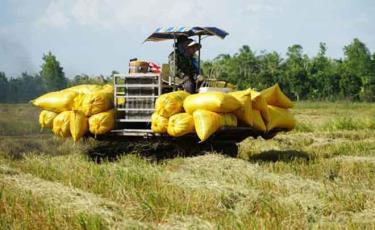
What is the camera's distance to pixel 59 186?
6277 mm

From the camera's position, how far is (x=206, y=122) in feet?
26.4

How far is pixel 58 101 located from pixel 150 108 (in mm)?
1413

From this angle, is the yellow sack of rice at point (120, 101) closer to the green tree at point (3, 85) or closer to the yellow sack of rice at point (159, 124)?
the yellow sack of rice at point (159, 124)

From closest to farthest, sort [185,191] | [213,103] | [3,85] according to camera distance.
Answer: [185,191] < [213,103] < [3,85]

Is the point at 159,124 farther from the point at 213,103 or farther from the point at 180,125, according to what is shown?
the point at 213,103

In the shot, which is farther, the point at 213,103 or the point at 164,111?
A: the point at 164,111

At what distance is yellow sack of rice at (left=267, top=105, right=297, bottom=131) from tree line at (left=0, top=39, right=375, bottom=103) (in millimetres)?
34878

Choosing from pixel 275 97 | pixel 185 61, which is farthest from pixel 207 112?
pixel 275 97

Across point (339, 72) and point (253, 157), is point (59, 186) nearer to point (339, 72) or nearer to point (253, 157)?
point (253, 157)

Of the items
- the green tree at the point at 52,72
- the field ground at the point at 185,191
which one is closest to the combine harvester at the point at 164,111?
the field ground at the point at 185,191

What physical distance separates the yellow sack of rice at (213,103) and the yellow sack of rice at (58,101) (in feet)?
6.38

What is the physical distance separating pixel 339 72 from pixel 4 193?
50945 mm

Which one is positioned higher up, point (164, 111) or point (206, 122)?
point (164, 111)

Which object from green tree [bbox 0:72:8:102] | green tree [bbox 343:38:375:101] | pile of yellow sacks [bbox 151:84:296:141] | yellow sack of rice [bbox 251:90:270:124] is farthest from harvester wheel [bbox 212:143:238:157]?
green tree [bbox 343:38:375:101]
